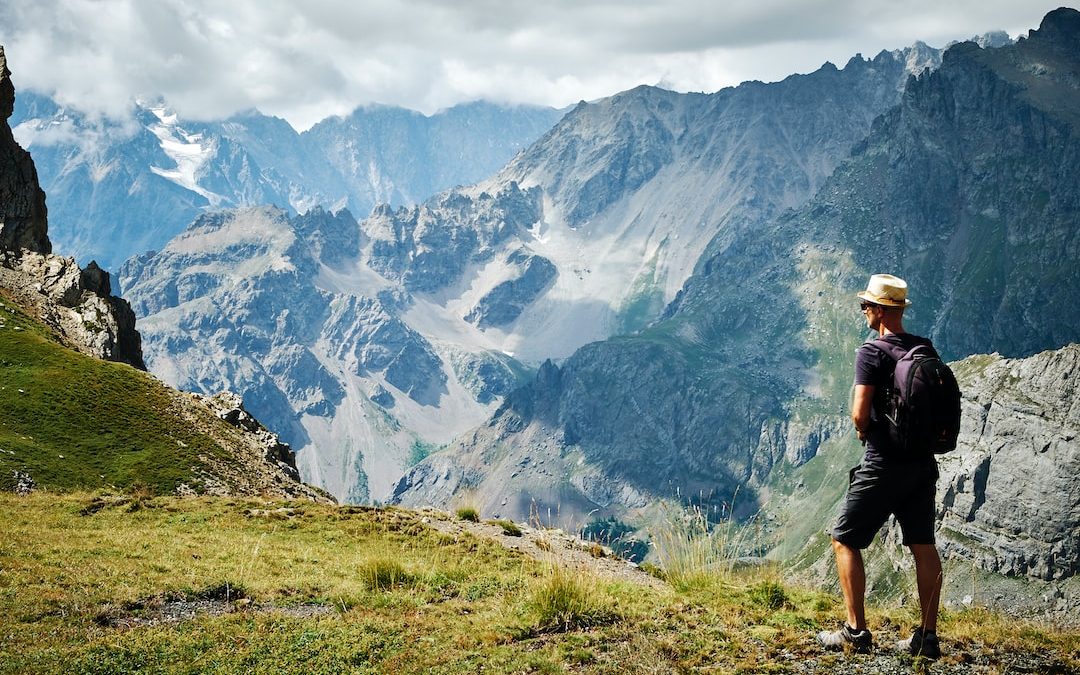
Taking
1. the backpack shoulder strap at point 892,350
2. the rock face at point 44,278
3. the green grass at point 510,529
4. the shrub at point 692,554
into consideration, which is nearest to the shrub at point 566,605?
the shrub at point 692,554

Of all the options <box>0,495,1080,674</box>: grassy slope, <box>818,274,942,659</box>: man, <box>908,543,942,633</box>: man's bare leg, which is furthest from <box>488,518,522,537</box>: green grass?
<box>908,543,942,633</box>: man's bare leg

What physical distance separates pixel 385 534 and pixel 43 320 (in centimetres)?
3646

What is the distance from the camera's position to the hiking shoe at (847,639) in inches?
416

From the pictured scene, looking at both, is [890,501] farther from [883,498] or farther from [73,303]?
[73,303]

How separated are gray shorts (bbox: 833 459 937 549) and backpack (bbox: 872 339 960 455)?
1.18 ft

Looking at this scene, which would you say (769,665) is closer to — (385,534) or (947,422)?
(947,422)

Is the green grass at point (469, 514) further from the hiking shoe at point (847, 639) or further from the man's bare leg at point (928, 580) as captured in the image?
the man's bare leg at point (928, 580)

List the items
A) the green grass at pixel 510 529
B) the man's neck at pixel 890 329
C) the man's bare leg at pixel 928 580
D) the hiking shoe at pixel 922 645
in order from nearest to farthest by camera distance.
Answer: the hiking shoe at pixel 922 645 < the man's bare leg at pixel 928 580 < the man's neck at pixel 890 329 < the green grass at pixel 510 529

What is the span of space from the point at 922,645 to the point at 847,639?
0.93m

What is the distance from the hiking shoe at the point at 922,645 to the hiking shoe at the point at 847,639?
446 millimetres

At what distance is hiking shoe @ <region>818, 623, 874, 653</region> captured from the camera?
34.7ft

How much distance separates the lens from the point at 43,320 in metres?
49.7

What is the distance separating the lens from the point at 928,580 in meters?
10.5

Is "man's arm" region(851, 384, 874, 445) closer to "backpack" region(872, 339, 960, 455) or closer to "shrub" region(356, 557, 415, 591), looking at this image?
"backpack" region(872, 339, 960, 455)
